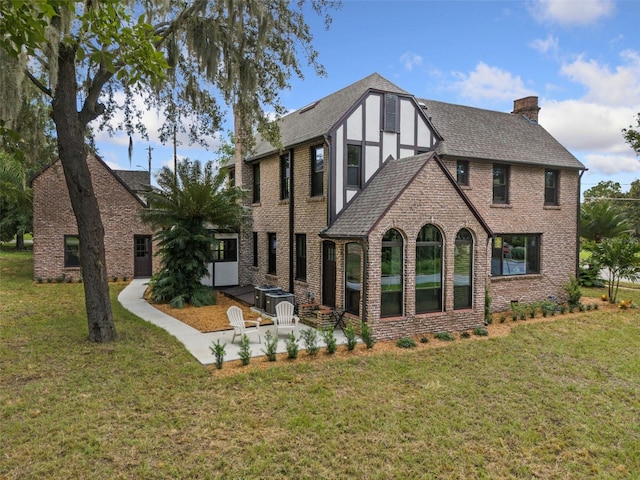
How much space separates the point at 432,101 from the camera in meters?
17.2

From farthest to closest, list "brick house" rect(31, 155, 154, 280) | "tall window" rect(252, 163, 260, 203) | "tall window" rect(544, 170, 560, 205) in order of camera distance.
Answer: "brick house" rect(31, 155, 154, 280) < "tall window" rect(252, 163, 260, 203) < "tall window" rect(544, 170, 560, 205)

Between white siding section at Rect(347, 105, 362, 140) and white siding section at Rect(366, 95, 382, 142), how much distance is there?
0.28m

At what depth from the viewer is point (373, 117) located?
1274cm

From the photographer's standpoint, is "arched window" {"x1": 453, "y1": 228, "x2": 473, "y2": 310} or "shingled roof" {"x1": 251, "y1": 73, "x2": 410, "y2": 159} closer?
"arched window" {"x1": 453, "y1": 228, "x2": 473, "y2": 310}

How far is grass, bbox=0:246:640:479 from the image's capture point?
5.21 meters

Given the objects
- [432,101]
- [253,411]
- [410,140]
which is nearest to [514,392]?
[253,411]

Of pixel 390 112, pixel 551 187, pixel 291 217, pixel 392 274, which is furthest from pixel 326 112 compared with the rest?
pixel 551 187

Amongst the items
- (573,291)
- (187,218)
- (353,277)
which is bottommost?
(573,291)

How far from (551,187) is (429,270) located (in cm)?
846

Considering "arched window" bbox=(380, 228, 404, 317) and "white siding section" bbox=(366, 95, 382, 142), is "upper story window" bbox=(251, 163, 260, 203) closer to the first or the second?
"white siding section" bbox=(366, 95, 382, 142)

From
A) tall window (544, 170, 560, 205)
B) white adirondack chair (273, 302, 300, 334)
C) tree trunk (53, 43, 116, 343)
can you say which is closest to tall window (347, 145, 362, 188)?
white adirondack chair (273, 302, 300, 334)

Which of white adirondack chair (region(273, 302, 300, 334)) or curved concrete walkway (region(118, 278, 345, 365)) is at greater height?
white adirondack chair (region(273, 302, 300, 334))

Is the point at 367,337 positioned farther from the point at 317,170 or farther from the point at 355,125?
the point at 355,125

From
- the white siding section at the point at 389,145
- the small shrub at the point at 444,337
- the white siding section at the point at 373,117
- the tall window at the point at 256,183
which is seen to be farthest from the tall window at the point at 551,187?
the tall window at the point at 256,183
